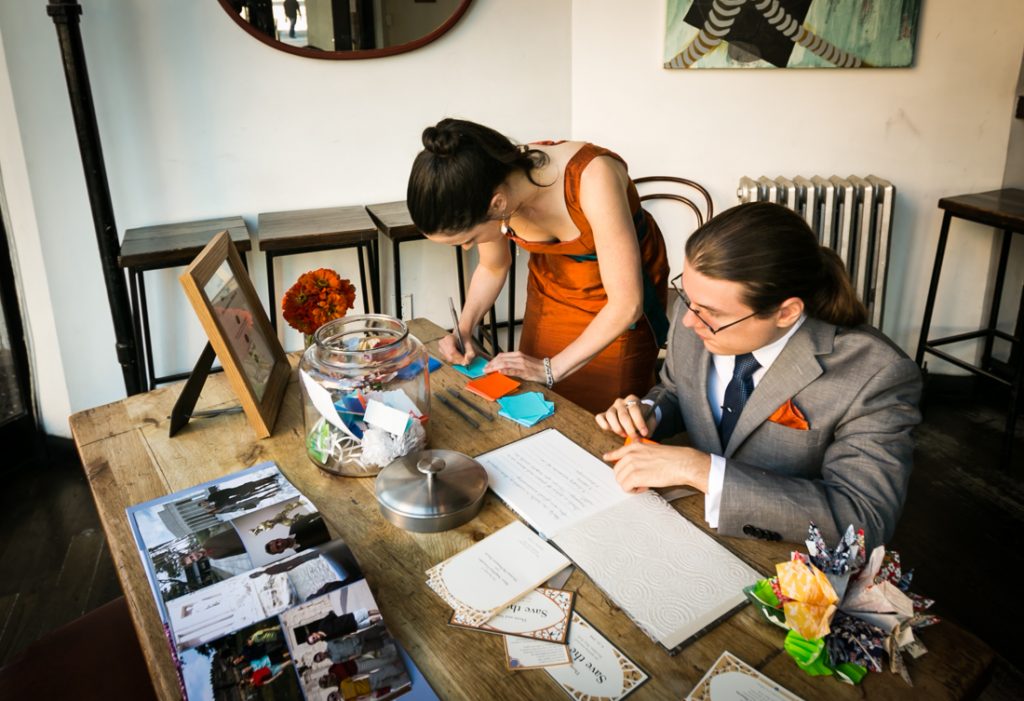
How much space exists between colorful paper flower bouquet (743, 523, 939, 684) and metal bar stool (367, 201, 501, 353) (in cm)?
198

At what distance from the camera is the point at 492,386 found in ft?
5.29

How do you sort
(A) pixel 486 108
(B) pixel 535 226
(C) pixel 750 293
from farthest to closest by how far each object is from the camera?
(A) pixel 486 108, (B) pixel 535 226, (C) pixel 750 293

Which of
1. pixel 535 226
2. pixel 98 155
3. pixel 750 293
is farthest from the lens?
pixel 98 155

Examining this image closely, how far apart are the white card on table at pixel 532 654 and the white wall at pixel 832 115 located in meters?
2.83

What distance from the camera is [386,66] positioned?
3119 mm

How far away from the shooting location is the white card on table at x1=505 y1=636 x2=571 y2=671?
0.87m

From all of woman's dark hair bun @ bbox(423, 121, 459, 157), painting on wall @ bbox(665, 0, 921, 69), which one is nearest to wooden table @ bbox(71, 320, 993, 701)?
woman's dark hair bun @ bbox(423, 121, 459, 157)

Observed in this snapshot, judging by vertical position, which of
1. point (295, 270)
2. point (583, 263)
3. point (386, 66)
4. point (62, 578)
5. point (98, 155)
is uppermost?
point (386, 66)

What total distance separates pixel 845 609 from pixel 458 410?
2.73ft

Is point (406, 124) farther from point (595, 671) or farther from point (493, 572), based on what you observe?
point (595, 671)

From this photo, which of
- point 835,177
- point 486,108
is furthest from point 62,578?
point 835,177

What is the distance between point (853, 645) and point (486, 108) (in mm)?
2907

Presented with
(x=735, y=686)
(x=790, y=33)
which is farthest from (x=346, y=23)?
(x=735, y=686)

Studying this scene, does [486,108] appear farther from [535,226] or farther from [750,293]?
[750,293]
